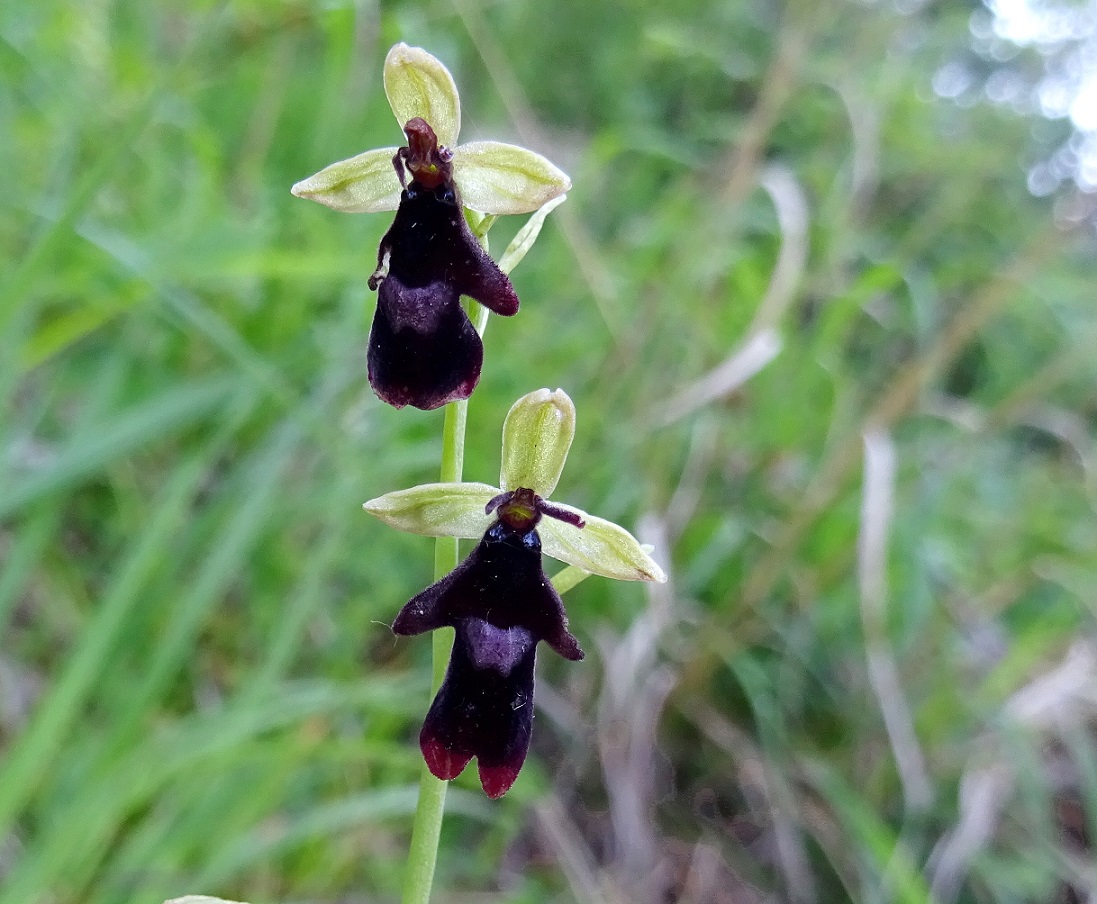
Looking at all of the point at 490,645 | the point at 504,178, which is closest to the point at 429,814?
the point at 490,645

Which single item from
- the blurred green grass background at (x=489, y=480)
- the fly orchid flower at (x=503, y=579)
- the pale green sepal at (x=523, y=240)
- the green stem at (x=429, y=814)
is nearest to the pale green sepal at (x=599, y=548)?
the fly orchid flower at (x=503, y=579)

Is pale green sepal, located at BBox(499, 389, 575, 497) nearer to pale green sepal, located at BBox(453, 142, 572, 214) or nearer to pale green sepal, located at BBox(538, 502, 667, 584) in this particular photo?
pale green sepal, located at BBox(538, 502, 667, 584)

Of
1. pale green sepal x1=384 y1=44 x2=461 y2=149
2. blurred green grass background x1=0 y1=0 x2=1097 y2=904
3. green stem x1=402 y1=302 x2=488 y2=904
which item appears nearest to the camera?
green stem x1=402 y1=302 x2=488 y2=904

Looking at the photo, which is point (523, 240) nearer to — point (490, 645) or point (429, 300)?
point (429, 300)

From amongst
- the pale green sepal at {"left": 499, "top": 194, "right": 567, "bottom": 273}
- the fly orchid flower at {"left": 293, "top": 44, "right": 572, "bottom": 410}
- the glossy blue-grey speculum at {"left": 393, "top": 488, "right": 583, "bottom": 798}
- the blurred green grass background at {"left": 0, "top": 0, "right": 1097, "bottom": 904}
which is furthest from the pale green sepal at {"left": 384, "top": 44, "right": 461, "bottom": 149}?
the blurred green grass background at {"left": 0, "top": 0, "right": 1097, "bottom": 904}

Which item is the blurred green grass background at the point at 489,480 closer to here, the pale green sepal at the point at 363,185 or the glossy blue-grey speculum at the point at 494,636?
the pale green sepal at the point at 363,185

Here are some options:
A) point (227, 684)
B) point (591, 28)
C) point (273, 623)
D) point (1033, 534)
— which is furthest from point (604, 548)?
point (591, 28)

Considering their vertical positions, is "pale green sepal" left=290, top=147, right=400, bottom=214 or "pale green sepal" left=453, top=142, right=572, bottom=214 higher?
"pale green sepal" left=453, top=142, right=572, bottom=214
